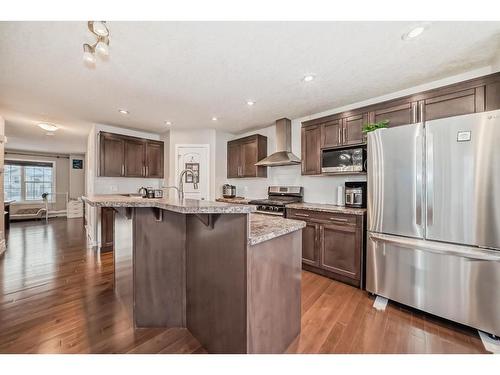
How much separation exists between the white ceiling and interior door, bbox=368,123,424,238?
73 cm

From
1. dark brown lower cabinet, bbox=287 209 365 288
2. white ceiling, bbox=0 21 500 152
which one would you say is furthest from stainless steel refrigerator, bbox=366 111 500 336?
white ceiling, bbox=0 21 500 152

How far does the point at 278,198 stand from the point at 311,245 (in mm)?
1248

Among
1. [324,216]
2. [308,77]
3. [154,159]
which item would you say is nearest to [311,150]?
[324,216]

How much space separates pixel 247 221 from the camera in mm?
1171

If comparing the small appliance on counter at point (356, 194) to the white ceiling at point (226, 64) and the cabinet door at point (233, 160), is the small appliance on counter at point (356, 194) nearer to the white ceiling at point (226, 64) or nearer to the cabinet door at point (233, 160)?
the white ceiling at point (226, 64)

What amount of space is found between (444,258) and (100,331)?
297 centimetres

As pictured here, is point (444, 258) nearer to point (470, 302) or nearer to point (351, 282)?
point (470, 302)

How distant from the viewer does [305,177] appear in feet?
12.2

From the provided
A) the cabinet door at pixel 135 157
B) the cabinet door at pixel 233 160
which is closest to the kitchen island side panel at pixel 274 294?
the cabinet door at pixel 233 160

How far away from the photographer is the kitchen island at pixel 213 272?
1.22 metres

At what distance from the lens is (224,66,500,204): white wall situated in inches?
97.0

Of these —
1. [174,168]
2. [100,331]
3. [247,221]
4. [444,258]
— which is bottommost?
[100,331]

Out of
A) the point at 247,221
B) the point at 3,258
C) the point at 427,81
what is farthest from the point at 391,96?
the point at 3,258

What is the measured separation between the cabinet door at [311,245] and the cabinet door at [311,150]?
2.94 ft
